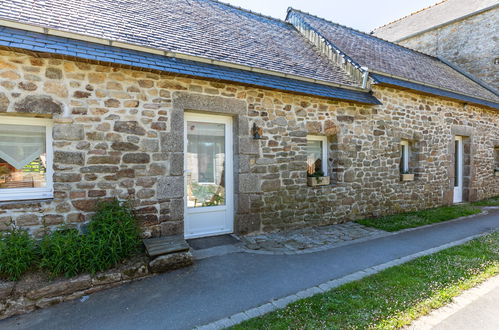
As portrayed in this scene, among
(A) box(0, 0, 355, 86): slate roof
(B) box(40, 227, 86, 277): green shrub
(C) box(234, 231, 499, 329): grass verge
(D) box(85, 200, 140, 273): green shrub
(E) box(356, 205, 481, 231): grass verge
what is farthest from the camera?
(E) box(356, 205, 481, 231): grass verge

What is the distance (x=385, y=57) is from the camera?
8062 millimetres

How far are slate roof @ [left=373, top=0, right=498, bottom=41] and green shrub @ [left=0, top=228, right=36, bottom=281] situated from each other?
16268mm

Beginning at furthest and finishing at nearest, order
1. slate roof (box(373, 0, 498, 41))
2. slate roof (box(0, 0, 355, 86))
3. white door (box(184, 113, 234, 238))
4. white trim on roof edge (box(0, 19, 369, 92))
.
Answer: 1. slate roof (box(373, 0, 498, 41))
2. white door (box(184, 113, 234, 238))
3. slate roof (box(0, 0, 355, 86))
4. white trim on roof edge (box(0, 19, 369, 92))

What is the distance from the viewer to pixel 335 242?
467 centimetres

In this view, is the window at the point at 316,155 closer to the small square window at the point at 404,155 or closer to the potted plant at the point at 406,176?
the potted plant at the point at 406,176

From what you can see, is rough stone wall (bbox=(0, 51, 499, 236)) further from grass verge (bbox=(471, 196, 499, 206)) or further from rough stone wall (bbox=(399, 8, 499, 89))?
rough stone wall (bbox=(399, 8, 499, 89))

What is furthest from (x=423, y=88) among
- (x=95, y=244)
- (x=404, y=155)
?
(x=95, y=244)

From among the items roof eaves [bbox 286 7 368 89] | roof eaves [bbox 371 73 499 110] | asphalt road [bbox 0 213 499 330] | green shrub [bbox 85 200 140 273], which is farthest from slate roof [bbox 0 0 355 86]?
asphalt road [bbox 0 213 499 330]

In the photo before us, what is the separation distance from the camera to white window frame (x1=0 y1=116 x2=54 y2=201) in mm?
3463

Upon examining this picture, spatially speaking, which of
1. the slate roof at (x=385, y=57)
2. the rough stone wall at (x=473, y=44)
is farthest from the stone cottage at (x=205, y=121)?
the rough stone wall at (x=473, y=44)

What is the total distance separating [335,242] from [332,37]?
20.5 feet

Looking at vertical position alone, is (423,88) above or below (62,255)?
above

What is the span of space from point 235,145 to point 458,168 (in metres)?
8.54

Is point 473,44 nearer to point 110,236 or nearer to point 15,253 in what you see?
point 110,236
